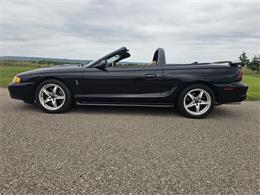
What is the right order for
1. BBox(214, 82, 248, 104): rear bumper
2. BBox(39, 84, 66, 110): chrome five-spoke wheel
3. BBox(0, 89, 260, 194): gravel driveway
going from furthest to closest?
BBox(39, 84, 66, 110): chrome five-spoke wheel, BBox(214, 82, 248, 104): rear bumper, BBox(0, 89, 260, 194): gravel driveway

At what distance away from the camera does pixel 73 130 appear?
11.4 feet

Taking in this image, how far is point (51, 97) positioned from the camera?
445cm

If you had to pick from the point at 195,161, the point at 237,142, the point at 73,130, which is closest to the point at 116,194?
the point at 195,161

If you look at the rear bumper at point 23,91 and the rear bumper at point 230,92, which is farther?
the rear bumper at point 23,91

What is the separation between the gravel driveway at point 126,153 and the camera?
6.80ft

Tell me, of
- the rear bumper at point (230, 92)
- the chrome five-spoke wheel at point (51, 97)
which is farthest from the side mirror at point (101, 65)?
the rear bumper at point (230, 92)

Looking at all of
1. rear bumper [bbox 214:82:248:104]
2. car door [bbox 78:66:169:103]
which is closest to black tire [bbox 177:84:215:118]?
rear bumper [bbox 214:82:248:104]

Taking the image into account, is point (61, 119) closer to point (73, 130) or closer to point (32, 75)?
point (73, 130)

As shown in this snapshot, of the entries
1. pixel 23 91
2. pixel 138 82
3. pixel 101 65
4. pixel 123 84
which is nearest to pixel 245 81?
pixel 138 82

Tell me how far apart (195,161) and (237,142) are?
3.15 ft

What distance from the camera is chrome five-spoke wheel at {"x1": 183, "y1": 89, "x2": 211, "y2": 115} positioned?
170 inches

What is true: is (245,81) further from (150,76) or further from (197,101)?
(150,76)

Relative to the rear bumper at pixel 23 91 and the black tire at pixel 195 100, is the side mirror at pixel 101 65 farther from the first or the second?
the black tire at pixel 195 100

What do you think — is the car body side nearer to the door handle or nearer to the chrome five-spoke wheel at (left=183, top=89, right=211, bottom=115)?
the door handle
